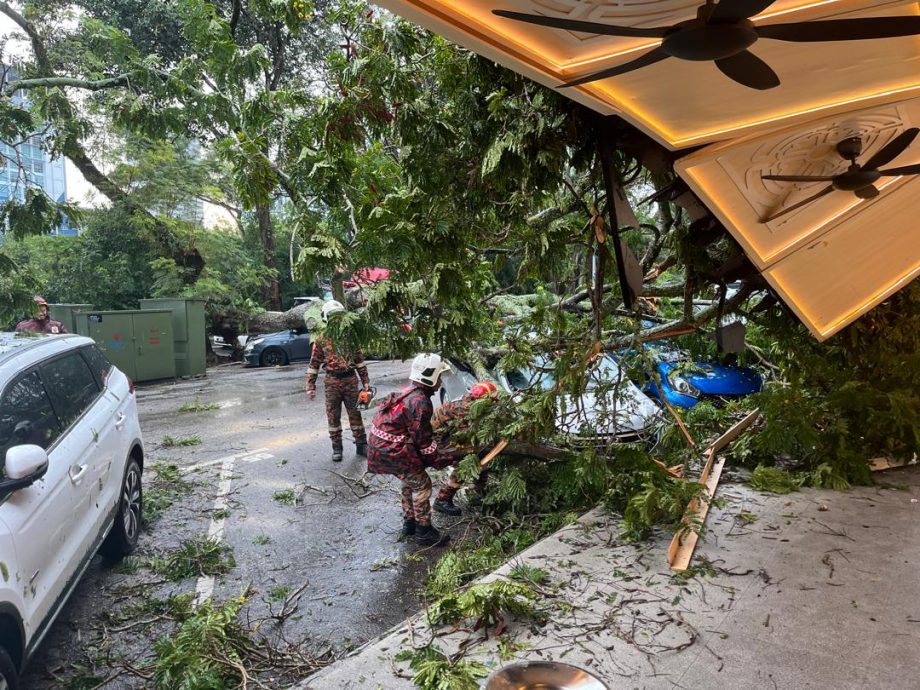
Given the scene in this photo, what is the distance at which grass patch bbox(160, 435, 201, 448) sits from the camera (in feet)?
26.5

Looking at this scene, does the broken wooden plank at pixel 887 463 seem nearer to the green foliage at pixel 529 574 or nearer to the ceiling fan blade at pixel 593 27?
the green foliage at pixel 529 574

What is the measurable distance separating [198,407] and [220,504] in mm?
5319

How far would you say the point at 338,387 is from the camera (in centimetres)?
722

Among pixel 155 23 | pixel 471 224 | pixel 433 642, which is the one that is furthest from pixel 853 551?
pixel 155 23

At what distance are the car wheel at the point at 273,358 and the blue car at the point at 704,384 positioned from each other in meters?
12.6

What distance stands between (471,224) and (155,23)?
15.9m

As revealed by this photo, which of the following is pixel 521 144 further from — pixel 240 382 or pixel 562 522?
pixel 240 382

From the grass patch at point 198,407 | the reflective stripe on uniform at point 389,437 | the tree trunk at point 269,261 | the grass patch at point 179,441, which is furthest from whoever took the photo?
the tree trunk at point 269,261

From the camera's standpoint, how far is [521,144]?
3.75 metres

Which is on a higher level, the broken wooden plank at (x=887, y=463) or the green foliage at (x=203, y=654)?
the broken wooden plank at (x=887, y=463)

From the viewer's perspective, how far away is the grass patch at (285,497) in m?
5.99

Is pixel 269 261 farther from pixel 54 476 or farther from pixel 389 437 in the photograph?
pixel 54 476

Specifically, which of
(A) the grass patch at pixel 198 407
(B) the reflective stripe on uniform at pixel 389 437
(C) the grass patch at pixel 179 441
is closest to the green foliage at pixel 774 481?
(B) the reflective stripe on uniform at pixel 389 437

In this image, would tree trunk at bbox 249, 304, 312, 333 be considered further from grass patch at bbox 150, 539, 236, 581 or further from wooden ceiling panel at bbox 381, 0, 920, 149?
wooden ceiling panel at bbox 381, 0, 920, 149
